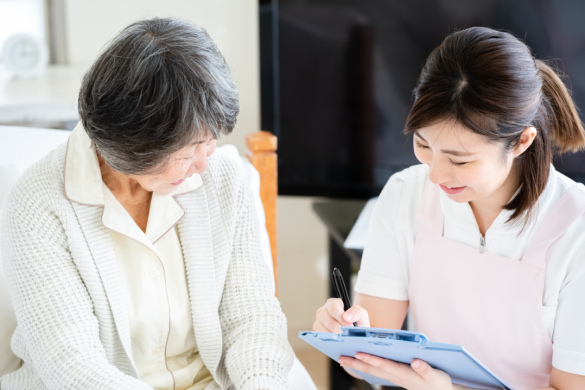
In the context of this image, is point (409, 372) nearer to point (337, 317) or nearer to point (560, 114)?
point (337, 317)

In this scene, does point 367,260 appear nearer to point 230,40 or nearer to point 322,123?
point 322,123

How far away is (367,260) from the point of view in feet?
4.81

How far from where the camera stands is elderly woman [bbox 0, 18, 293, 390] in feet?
3.57

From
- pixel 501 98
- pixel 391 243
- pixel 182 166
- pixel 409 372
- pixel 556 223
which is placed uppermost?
pixel 501 98

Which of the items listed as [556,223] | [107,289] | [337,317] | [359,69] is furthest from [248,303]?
[359,69]

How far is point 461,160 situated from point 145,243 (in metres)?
0.57

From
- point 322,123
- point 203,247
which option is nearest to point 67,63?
point 322,123

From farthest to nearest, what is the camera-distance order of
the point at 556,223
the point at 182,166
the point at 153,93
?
the point at 556,223
the point at 182,166
the point at 153,93

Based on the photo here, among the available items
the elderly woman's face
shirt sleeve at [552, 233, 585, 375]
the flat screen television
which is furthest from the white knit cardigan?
the flat screen television

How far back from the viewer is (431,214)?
4.62ft

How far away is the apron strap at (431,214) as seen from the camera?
1.40 metres

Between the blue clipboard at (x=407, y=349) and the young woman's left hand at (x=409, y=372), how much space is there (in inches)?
0.4

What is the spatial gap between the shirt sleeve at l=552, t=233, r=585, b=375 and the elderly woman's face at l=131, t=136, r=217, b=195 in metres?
0.67

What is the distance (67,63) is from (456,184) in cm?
165
